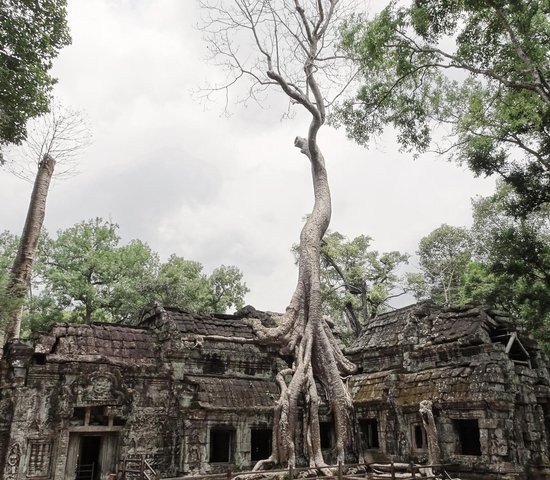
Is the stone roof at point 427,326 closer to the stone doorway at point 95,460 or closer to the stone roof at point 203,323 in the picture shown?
the stone roof at point 203,323

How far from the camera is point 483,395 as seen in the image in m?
11.6

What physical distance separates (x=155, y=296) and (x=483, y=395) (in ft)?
61.4

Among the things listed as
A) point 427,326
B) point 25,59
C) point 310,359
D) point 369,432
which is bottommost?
point 369,432

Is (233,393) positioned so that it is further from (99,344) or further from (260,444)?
(99,344)

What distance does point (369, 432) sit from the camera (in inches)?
576

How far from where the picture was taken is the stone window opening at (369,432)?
14430mm

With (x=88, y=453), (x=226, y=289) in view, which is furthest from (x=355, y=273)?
(x=88, y=453)

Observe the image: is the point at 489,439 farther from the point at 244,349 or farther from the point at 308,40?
the point at 308,40

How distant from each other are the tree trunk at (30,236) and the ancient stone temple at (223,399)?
11.2 feet

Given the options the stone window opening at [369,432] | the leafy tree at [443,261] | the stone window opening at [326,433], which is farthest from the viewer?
the leafy tree at [443,261]

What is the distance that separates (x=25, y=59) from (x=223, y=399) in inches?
408

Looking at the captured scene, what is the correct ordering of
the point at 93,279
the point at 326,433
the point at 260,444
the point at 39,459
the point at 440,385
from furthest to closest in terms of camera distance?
the point at 93,279 < the point at 326,433 < the point at 260,444 < the point at 440,385 < the point at 39,459

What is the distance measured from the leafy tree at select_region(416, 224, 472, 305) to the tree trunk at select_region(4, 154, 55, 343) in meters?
24.4

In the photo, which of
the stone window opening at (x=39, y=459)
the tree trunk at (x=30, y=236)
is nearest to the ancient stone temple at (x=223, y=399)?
the stone window opening at (x=39, y=459)
